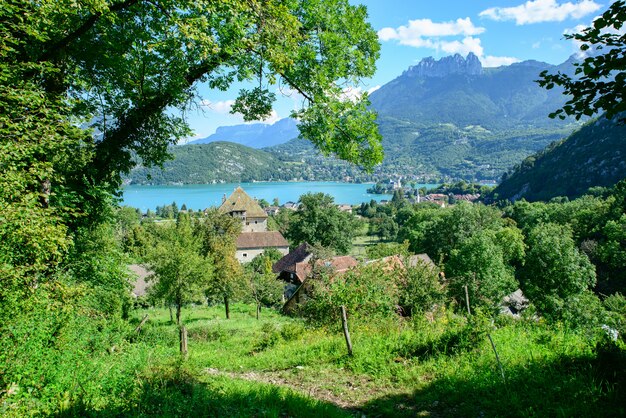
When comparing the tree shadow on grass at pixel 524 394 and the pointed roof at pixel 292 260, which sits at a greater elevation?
the tree shadow on grass at pixel 524 394

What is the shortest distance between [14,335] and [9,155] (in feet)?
7.48

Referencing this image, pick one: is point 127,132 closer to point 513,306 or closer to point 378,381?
point 378,381

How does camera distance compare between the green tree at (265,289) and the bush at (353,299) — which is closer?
the bush at (353,299)

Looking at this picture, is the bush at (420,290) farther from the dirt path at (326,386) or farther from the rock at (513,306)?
the dirt path at (326,386)

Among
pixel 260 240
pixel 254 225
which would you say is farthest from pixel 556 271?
pixel 254 225

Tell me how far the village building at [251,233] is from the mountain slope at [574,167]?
8177cm

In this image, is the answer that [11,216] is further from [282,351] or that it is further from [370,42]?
[282,351]

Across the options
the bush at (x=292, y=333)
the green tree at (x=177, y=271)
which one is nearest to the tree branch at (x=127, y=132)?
the bush at (x=292, y=333)

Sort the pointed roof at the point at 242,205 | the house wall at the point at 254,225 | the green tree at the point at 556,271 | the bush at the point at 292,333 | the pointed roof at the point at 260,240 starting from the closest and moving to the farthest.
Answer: the bush at the point at 292,333 → the green tree at the point at 556,271 → the pointed roof at the point at 260,240 → the pointed roof at the point at 242,205 → the house wall at the point at 254,225

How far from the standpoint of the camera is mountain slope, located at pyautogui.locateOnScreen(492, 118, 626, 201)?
96938mm

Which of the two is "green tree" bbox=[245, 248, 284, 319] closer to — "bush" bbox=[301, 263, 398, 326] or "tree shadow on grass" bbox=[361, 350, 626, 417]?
"bush" bbox=[301, 263, 398, 326]

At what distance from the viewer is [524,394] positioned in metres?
4.81

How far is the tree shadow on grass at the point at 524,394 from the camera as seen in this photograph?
14.0 ft

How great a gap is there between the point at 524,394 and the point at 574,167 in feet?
414
